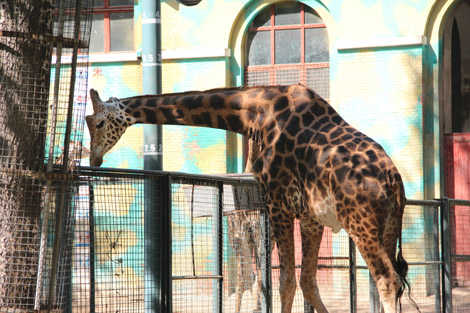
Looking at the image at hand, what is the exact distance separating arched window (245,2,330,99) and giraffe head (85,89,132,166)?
8109mm

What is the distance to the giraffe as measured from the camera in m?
6.08

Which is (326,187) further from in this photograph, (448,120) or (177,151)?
(448,120)

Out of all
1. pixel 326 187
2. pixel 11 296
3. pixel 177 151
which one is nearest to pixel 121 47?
pixel 177 151

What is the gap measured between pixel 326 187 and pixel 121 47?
10.0m

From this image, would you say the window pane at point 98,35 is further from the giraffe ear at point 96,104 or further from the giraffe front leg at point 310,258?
the giraffe front leg at point 310,258

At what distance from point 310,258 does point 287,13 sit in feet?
28.5

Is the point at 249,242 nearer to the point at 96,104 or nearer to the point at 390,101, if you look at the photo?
the point at 96,104

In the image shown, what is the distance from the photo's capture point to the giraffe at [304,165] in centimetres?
608

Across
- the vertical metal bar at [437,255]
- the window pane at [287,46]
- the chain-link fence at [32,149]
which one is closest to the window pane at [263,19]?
the window pane at [287,46]

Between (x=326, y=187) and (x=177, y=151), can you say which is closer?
(x=326, y=187)

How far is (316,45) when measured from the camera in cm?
1479

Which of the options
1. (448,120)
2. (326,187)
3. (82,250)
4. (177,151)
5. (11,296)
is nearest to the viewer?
(11,296)

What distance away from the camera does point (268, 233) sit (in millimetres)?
7688

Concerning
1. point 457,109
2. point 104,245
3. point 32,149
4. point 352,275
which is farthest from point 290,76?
point 32,149
